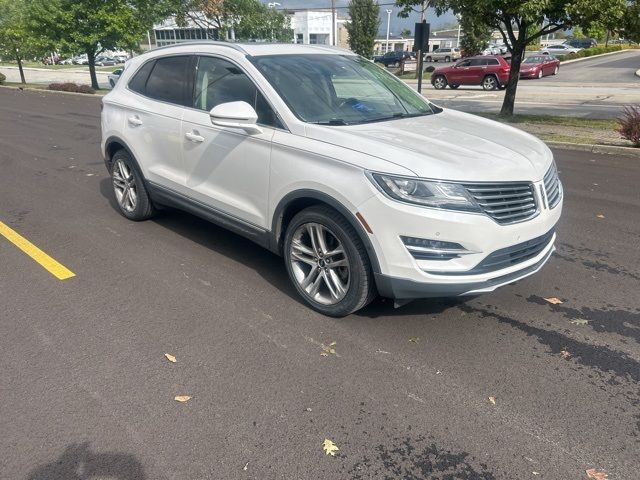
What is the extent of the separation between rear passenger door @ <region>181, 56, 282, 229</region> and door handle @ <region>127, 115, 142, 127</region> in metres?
0.87

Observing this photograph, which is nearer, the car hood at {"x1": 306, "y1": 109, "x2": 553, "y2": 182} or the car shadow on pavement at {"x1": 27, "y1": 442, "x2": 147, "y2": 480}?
the car shadow on pavement at {"x1": 27, "y1": 442, "x2": 147, "y2": 480}

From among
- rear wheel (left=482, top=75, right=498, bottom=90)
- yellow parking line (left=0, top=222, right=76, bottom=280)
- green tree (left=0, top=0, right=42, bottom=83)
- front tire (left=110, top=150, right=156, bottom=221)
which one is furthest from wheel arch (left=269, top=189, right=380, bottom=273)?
green tree (left=0, top=0, right=42, bottom=83)

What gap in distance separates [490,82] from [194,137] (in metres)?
25.3

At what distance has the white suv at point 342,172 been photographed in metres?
3.16

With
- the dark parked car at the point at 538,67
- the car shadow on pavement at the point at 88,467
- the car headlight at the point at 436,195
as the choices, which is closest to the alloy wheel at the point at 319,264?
the car headlight at the point at 436,195

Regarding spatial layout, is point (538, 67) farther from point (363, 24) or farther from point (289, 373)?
point (289, 373)

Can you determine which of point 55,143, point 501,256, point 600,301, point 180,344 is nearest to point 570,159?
point 600,301

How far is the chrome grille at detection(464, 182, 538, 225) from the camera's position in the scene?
3156 mm

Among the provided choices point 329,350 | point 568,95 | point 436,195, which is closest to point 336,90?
point 436,195

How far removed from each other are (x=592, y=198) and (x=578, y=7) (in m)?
6.16

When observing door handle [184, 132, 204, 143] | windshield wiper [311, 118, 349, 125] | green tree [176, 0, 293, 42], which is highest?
green tree [176, 0, 293, 42]

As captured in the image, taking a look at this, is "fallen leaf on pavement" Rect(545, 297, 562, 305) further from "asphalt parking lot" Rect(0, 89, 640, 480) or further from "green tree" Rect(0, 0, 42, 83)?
"green tree" Rect(0, 0, 42, 83)

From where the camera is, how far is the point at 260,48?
443 centimetres

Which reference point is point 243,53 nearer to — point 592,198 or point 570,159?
point 592,198
